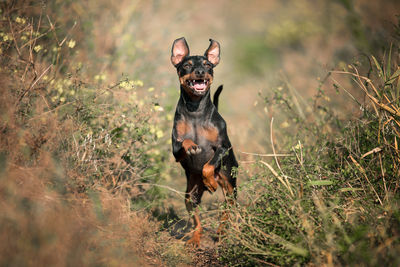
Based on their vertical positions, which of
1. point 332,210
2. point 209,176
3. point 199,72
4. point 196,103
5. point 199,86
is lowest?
point 332,210

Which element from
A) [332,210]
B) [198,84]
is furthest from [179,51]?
[332,210]

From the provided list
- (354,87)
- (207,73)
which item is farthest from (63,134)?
(354,87)

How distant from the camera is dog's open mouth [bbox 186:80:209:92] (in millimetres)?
4441

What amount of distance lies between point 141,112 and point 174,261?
1853mm

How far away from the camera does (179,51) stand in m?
4.96

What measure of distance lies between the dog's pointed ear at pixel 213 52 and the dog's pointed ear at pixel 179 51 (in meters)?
0.27

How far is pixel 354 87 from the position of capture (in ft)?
20.0

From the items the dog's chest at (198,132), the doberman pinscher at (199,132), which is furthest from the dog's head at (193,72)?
the dog's chest at (198,132)

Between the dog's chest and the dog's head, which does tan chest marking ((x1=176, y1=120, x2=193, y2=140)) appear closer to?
the dog's chest

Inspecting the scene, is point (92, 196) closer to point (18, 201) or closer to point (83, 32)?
point (18, 201)

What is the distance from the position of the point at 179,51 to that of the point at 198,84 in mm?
686

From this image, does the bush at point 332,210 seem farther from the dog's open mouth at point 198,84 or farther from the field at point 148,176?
the dog's open mouth at point 198,84

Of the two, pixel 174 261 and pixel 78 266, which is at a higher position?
pixel 78 266

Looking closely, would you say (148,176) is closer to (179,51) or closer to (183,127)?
(183,127)
